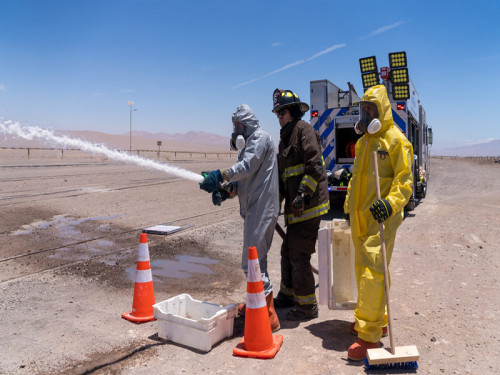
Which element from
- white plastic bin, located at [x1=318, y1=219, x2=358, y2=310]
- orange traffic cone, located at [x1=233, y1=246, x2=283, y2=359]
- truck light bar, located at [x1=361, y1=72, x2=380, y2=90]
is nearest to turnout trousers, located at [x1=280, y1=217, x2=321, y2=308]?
white plastic bin, located at [x1=318, y1=219, x2=358, y2=310]

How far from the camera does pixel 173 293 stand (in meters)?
4.96

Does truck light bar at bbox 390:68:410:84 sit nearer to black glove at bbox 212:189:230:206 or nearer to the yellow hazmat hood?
the yellow hazmat hood

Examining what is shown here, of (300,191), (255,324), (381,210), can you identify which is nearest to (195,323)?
(255,324)

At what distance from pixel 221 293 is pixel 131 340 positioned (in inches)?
54.5

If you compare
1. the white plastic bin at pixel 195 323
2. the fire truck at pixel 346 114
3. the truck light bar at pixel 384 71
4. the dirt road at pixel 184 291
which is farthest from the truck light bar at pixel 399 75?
the white plastic bin at pixel 195 323

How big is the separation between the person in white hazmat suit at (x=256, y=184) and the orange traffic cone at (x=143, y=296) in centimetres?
102

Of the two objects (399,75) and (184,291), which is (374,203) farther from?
(399,75)

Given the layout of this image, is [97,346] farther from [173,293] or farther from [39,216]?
[39,216]

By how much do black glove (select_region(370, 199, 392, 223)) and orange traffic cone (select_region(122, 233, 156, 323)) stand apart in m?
2.18

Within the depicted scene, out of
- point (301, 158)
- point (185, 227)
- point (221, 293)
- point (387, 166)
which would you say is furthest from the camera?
point (185, 227)

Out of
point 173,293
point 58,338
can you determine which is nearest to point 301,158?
point 173,293

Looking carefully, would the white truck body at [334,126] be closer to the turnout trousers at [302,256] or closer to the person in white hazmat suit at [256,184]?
the turnout trousers at [302,256]

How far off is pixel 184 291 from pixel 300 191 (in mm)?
1977

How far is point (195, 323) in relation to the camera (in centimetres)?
355
